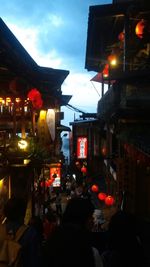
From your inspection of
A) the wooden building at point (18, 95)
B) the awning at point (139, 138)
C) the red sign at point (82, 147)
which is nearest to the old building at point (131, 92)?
the awning at point (139, 138)

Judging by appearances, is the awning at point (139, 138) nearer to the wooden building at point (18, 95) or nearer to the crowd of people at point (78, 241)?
the wooden building at point (18, 95)

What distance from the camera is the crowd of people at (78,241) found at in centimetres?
367

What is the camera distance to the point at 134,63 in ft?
51.5

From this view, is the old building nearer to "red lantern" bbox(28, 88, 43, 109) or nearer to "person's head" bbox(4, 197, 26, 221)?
Answer: "red lantern" bbox(28, 88, 43, 109)

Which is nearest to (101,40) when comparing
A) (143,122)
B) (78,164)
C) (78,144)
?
(143,122)

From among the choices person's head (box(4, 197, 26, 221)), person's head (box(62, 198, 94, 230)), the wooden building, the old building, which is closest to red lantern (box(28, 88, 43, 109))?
the wooden building

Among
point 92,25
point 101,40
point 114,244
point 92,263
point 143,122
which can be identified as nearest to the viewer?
point 92,263

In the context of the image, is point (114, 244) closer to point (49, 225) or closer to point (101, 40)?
point (49, 225)

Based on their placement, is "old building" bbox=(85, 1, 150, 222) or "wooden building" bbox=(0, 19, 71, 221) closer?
"wooden building" bbox=(0, 19, 71, 221)

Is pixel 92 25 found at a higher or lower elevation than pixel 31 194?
higher

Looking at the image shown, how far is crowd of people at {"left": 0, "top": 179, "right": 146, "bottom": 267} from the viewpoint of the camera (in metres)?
3.67

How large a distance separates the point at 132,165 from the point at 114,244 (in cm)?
1182

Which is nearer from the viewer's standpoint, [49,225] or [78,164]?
[49,225]

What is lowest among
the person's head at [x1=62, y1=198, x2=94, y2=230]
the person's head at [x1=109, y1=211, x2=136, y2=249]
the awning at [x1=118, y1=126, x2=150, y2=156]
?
the person's head at [x1=109, y1=211, x2=136, y2=249]
